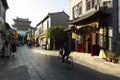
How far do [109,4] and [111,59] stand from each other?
5.68 meters

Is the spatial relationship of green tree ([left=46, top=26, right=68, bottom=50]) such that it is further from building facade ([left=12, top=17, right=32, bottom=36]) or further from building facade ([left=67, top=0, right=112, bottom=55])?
building facade ([left=12, top=17, right=32, bottom=36])

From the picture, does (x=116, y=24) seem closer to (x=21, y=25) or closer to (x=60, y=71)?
(x=60, y=71)

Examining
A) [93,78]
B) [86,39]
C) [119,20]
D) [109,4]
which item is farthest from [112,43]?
[93,78]

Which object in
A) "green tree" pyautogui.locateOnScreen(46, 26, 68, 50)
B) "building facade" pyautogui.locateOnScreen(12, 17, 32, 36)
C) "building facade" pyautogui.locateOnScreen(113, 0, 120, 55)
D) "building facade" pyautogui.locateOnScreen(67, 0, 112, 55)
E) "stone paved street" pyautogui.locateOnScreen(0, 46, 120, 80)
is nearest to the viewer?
"stone paved street" pyautogui.locateOnScreen(0, 46, 120, 80)

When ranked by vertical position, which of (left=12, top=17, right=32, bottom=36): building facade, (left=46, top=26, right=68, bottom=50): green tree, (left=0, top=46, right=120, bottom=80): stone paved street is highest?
(left=12, top=17, right=32, bottom=36): building facade

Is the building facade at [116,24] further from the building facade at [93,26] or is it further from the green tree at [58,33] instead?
the green tree at [58,33]

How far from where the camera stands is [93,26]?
2403cm

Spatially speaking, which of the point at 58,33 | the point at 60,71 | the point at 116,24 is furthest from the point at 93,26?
the point at 58,33

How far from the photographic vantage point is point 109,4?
2084 cm

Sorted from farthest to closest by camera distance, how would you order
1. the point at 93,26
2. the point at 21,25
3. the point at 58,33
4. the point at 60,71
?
the point at 21,25 → the point at 58,33 → the point at 93,26 → the point at 60,71

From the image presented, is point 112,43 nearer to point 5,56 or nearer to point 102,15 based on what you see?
point 102,15

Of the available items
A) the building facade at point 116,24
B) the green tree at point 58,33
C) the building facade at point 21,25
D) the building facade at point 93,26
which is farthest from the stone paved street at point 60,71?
the building facade at point 21,25

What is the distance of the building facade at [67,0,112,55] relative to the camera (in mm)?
21042

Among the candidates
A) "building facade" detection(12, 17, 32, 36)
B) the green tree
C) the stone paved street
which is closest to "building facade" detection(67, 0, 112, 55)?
the stone paved street
